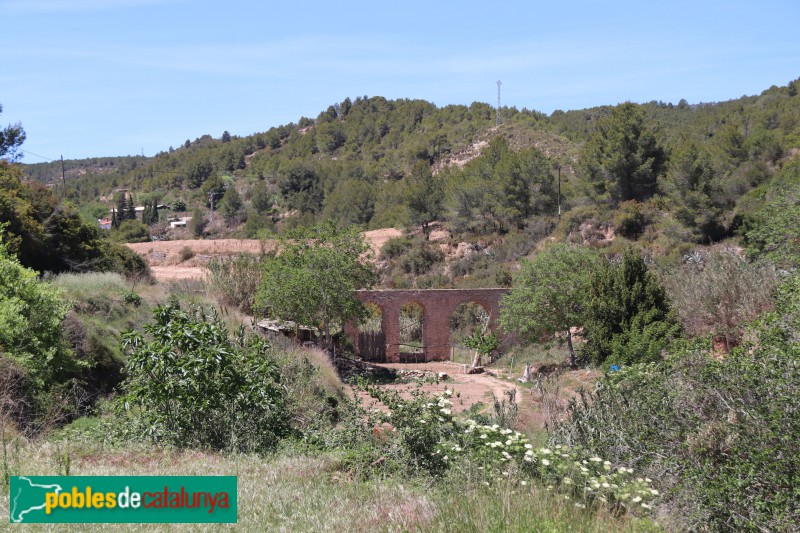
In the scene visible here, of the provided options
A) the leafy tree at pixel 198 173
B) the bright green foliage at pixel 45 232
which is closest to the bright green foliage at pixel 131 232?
the leafy tree at pixel 198 173

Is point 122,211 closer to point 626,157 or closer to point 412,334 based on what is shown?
point 412,334

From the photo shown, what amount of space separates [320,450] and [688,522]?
12.7 feet

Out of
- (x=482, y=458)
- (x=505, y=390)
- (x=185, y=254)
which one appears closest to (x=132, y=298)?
(x=505, y=390)

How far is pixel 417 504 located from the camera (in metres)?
5.32

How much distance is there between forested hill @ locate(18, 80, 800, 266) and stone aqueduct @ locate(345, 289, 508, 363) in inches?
Answer: 404

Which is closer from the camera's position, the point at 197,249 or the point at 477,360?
the point at 477,360

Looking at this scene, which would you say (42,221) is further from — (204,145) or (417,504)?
(204,145)

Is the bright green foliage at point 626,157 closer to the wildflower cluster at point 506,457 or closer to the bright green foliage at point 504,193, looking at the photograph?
the bright green foliage at point 504,193

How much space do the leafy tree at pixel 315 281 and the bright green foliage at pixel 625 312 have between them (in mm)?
8222

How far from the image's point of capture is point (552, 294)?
21.6 meters

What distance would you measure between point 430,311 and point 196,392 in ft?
71.6

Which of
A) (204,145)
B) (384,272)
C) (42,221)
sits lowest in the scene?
(384,272)

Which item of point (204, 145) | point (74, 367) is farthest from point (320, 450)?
point (204, 145)

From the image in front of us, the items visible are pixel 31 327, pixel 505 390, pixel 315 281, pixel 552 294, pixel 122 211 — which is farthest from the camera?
pixel 122 211
